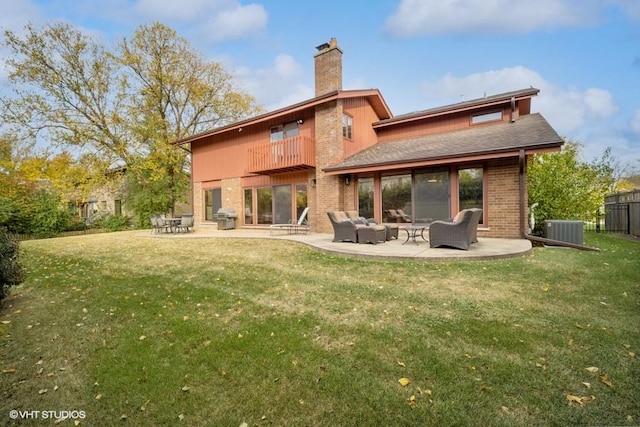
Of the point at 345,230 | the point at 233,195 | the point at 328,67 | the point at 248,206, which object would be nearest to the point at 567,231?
the point at 345,230

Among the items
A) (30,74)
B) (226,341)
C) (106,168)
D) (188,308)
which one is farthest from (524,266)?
(30,74)

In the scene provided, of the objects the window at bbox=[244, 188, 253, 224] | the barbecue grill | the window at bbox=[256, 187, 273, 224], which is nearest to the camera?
the window at bbox=[256, 187, 273, 224]

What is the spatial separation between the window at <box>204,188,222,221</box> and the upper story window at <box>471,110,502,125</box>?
1213cm

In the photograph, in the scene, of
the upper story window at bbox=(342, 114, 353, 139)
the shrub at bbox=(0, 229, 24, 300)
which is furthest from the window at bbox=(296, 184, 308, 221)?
the shrub at bbox=(0, 229, 24, 300)

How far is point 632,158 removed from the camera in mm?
24953

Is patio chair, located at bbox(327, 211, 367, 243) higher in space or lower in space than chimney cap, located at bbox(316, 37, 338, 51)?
lower

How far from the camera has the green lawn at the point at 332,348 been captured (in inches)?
83.9

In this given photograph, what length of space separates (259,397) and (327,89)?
12575 millimetres

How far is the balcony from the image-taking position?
1196cm

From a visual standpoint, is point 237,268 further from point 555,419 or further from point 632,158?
point 632,158

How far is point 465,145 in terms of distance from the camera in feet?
30.9

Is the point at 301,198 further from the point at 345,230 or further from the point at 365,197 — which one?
the point at 345,230

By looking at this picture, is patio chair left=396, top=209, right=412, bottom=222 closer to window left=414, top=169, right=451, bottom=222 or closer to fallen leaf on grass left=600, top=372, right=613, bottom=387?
window left=414, top=169, right=451, bottom=222

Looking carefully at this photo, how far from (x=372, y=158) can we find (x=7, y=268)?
9646mm
